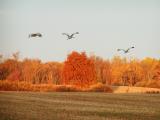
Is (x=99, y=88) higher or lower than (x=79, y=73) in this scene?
lower

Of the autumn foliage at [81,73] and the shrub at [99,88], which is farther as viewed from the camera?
the autumn foliage at [81,73]

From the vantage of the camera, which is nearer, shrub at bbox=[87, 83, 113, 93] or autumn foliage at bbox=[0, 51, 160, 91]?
shrub at bbox=[87, 83, 113, 93]

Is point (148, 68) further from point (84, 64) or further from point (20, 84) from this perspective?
point (20, 84)

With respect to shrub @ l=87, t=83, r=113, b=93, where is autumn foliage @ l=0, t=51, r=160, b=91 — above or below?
above

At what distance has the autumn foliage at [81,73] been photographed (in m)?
84.6

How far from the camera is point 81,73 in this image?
85.5m

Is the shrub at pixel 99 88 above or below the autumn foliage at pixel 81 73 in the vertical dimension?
below

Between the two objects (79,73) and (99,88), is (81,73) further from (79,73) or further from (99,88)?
(99,88)

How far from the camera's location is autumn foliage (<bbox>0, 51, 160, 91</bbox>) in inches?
3329

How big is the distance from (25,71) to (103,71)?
19941 mm

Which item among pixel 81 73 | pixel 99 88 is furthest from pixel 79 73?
pixel 99 88

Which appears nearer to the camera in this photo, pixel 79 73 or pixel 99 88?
pixel 99 88

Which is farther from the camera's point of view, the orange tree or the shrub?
the orange tree

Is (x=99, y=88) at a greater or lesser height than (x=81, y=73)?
lesser
